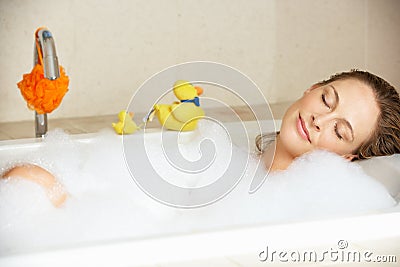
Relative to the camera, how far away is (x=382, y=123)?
5.80 ft

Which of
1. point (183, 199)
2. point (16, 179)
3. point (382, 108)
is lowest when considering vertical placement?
point (183, 199)

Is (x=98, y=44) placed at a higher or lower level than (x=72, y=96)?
higher

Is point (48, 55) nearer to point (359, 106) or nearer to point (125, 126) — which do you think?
point (125, 126)

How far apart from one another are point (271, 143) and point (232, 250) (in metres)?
0.75

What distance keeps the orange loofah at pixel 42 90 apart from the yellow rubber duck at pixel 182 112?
336 mm

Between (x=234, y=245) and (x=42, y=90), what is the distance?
0.98m

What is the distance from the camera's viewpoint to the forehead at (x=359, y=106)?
68.1 inches

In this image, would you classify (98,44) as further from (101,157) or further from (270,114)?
(101,157)

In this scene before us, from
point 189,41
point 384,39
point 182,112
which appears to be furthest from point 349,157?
point 384,39

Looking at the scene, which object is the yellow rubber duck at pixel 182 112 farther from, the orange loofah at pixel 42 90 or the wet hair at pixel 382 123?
the wet hair at pixel 382 123

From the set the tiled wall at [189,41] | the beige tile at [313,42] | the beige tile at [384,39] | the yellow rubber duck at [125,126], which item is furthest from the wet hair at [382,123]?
the beige tile at [384,39]

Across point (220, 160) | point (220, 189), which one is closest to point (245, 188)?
point (220, 189)

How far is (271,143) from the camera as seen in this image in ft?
6.38

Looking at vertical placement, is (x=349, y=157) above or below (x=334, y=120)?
below
